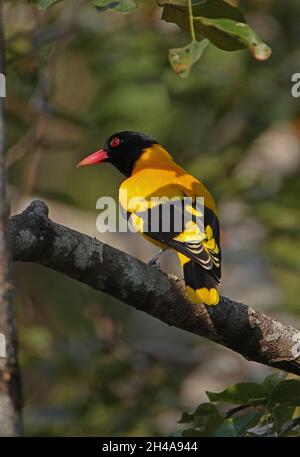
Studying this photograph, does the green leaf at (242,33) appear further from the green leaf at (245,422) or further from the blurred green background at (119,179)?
the blurred green background at (119,179)

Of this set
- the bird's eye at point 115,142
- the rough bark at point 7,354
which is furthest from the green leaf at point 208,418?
the bird's eye at point 115,142

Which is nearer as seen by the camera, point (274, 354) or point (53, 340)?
point (274, 354)

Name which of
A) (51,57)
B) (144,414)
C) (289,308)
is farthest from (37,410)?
(51,57)

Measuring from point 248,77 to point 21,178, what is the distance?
1485mm

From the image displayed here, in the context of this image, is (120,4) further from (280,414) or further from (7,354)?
(7,354)

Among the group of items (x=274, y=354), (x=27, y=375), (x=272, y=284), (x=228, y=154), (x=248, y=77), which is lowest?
(x=274, y=354)

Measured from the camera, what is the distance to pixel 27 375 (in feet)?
17.7

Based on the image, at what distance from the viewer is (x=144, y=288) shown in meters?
2.52

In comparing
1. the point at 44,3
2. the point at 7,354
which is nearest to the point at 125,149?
the point at 44,3

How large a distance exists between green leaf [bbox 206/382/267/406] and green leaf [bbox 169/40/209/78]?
0.82 m

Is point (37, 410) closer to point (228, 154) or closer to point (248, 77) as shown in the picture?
point (228, 154)

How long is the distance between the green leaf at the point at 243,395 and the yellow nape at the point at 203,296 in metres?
0.25

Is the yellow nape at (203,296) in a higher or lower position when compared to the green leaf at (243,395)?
higher

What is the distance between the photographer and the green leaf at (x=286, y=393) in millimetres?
2521
